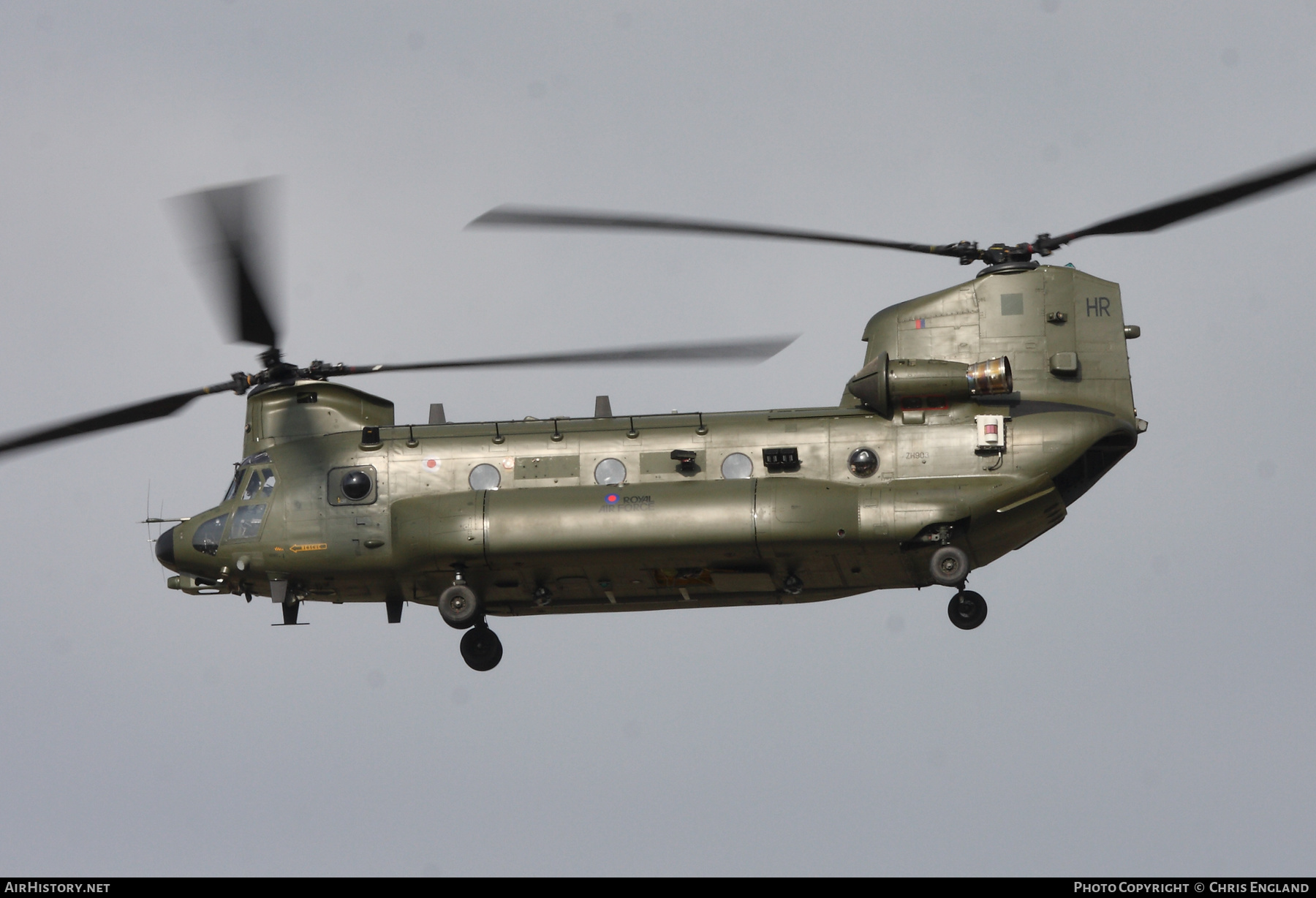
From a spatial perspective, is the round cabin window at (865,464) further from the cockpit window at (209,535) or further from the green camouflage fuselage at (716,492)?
the cockpit window at (209,535)

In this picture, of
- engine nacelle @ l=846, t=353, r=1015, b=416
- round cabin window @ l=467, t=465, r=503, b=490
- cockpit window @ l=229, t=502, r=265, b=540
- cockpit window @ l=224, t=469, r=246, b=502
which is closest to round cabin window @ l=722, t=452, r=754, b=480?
engine nacelle @ l=846, t=353, r=1015, b=416

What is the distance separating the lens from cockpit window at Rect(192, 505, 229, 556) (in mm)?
37469

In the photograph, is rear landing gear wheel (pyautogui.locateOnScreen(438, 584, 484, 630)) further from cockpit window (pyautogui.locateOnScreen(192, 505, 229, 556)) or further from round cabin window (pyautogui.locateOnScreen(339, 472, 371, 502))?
cockpit window (pyautogui.locateOnScreen(192, 505, 229, 556))

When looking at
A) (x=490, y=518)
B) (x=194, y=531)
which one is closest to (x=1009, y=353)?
(x=490, y=518)

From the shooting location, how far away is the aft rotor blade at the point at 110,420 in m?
34.8

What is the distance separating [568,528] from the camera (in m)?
35.2

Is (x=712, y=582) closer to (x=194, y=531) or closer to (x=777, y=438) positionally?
(x=777, y=438)

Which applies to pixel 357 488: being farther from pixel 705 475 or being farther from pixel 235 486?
pixel 705 475

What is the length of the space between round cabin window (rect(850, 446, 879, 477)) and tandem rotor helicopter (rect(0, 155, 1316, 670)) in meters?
0.03

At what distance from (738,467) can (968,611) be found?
4720mm

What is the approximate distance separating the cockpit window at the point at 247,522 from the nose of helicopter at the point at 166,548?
1321mm
